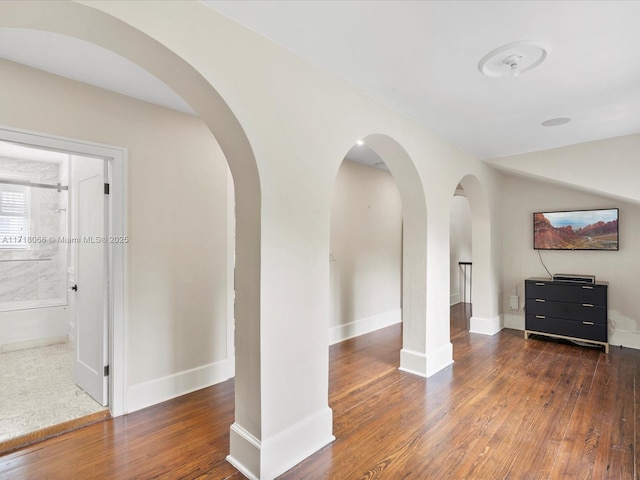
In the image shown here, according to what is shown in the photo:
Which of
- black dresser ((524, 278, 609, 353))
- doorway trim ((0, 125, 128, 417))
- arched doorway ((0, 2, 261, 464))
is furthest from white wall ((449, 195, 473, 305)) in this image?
doorway trim ((0, 125, 128, 417))

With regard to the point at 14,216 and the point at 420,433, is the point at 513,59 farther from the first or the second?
the point at 14,216

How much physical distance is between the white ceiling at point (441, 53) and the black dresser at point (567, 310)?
2006 mm

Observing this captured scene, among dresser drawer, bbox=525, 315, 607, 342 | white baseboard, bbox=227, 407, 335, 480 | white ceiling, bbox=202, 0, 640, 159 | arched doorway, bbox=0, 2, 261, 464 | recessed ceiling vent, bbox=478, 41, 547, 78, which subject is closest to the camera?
arched doorway, bbox=0, 2, 261, 464

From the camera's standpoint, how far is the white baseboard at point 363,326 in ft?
14.4

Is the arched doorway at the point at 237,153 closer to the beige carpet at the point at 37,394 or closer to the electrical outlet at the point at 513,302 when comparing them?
the beige carpet at the point at 37,394

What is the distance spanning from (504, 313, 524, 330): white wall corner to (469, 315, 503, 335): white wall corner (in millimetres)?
258

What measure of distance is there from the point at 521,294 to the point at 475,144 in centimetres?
256

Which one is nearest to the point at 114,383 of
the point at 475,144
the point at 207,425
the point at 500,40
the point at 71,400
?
the point at 71,400

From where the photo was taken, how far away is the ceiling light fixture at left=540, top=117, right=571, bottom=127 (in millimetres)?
3172

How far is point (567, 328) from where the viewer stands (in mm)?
4207

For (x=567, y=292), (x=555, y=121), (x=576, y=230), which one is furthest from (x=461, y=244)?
(x=555, y=121)

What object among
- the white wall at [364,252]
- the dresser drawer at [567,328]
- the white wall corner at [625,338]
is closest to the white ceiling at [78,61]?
the white wall at [364,252]

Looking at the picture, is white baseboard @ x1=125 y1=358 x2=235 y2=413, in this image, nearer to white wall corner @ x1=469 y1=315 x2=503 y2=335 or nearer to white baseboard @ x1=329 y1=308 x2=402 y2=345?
white baseboard @ x1=329 y1=308 x2=402 y2=345

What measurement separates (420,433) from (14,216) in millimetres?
5476
